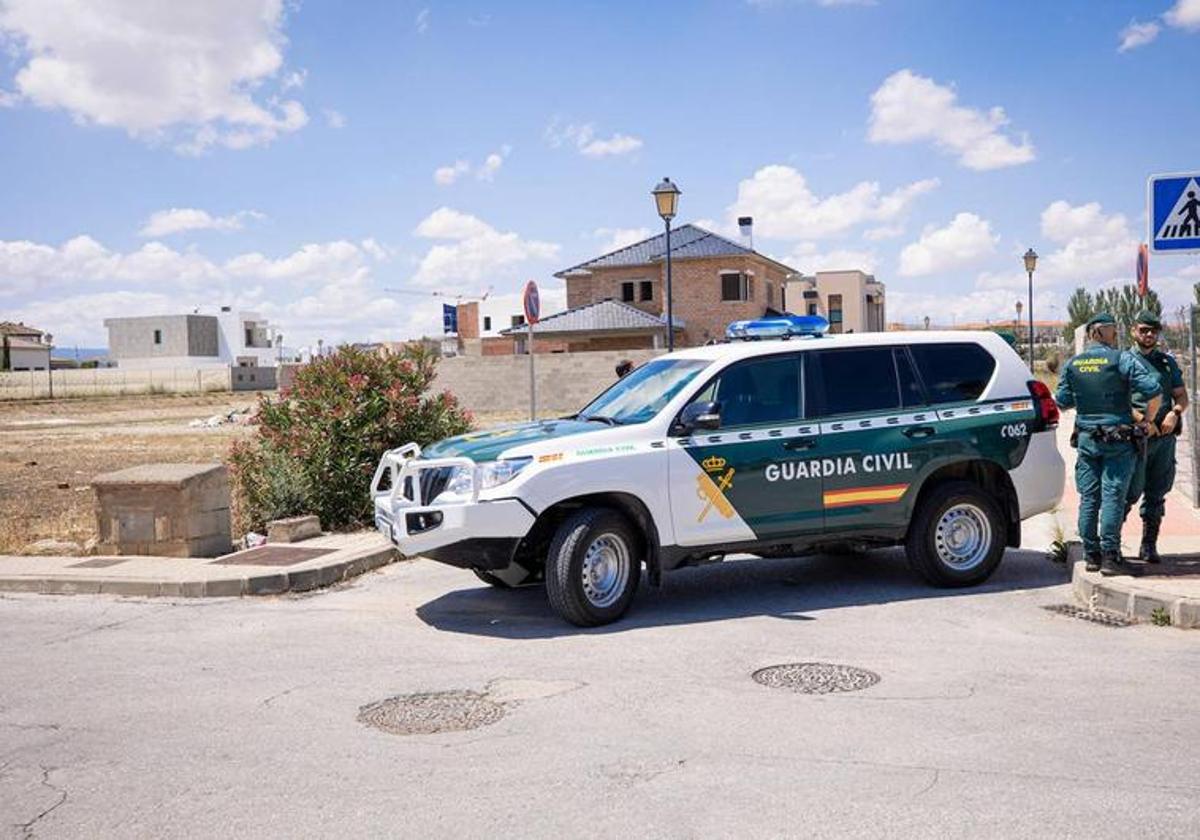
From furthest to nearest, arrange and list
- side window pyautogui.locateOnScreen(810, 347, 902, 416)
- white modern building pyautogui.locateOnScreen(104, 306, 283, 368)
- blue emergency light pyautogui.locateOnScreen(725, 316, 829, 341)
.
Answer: white modern building pyautogui.locateOnScreen(104, 306, 283, 368) → blue emergency light pyautogui.locateOnScreen(725, 316, 829, 341) → side window pyautogui.locateOnScreen(810, 347, 902, 416)

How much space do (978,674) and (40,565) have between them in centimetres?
804

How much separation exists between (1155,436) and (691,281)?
4638cm

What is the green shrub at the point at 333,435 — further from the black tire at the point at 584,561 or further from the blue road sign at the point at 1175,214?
the blue road sign at the point at 1175,214

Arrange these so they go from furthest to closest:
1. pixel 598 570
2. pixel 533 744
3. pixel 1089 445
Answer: pixel 1089 445 < pixel 598 570 < pixel 533 744

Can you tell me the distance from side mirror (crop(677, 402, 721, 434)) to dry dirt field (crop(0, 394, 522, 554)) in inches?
273

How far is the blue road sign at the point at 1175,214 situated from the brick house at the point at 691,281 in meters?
43.4

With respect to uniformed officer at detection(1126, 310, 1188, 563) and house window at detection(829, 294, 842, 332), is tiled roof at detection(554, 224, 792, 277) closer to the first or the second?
house window at detection(829, 294, 842, 332)

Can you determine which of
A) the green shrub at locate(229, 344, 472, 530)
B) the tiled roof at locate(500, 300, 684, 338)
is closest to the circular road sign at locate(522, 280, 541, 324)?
the green shrub at locate(229, 344, 472, 530)

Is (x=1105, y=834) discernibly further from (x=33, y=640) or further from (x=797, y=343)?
(x=33, y=640)

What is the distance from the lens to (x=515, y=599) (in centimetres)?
873

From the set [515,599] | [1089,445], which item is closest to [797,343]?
[1089,445]

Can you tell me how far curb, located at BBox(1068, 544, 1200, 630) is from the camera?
739 centimetres

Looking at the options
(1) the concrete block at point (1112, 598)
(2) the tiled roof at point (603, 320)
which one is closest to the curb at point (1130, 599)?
(1) the concrete block at point (1112, 598)

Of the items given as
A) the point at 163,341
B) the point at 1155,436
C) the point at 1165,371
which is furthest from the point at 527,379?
the point at 163,341
